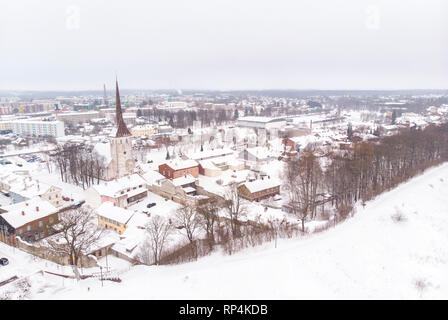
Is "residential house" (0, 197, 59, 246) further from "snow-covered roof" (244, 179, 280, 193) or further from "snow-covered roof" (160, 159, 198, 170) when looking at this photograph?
"snow-covered roof" (244, 179, 280, 193)

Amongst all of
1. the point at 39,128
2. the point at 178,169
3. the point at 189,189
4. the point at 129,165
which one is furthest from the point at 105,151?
the point at 39,128

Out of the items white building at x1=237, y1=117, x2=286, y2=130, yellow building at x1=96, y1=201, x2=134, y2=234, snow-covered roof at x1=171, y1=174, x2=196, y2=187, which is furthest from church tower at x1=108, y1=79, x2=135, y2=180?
white building at x1=237, y1=117, x2=286, y2=130

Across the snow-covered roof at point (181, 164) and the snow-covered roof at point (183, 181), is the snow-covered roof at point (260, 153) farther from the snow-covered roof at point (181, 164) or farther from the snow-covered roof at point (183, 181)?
the snow-covered roof at point (183, 181)

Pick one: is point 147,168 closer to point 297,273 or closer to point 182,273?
point 182,273

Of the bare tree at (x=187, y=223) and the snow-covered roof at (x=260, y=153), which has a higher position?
the snow-covered roof at (x=260, y=153)

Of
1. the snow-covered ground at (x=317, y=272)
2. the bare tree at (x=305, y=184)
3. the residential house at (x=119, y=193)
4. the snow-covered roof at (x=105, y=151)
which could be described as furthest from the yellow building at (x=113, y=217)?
the bare tree at (x=305, y=184)
